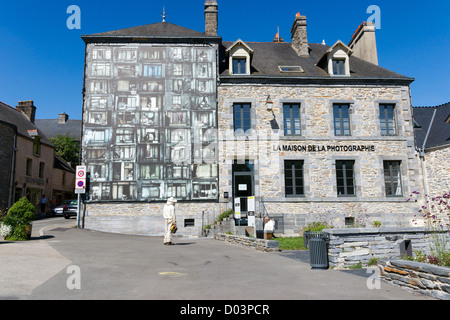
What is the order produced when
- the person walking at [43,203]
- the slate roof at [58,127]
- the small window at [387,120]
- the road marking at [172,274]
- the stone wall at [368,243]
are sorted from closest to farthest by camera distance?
1. the road marking at [172,274]
2. the stone wall at [368,243]
3. the small window at [387,120]
4. the person walking at [43,203]
5. the slate roof at [58,127]

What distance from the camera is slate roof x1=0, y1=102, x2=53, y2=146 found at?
25.6 m

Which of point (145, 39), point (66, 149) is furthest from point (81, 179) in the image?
point (66, 149)

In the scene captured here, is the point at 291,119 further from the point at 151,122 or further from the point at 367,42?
the point at 367,42

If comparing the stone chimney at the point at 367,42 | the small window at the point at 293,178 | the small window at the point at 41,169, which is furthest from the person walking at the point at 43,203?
the stone chimney at the point at 367,42

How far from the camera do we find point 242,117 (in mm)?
19109

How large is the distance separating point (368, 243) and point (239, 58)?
1447 centimetres

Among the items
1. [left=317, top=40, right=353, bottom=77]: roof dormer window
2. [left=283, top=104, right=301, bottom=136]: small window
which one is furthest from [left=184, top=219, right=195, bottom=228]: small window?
[left=317, top=40, right=353, bottom=77]: roof dormer window

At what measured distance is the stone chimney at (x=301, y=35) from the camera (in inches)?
862

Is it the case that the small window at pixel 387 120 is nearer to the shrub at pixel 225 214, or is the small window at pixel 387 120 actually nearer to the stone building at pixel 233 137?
the stone building at pixel 233 137

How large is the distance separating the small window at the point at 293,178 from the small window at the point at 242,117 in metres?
3.04

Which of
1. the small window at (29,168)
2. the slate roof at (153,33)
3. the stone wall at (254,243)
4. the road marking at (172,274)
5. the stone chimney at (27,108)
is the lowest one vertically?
the stone wall at (254,243)
